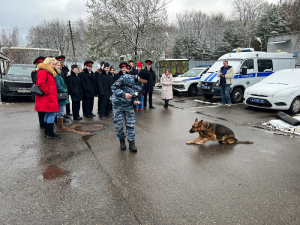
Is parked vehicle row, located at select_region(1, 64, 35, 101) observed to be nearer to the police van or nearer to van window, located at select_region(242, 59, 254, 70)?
the police van

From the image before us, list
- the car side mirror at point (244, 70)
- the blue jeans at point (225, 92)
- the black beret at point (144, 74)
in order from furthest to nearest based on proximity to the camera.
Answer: the car side mirror at point (244, 70) → the blue jeans at point (225, 92) → the black beret at point (144, 74)

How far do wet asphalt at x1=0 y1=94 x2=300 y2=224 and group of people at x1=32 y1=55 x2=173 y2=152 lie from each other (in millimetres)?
518

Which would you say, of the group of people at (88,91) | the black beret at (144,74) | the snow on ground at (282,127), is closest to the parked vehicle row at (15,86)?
the group of people at (88,91)

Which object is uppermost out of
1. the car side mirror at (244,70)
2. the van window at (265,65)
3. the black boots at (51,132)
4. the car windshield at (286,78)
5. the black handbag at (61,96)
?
the van window at (265,65)

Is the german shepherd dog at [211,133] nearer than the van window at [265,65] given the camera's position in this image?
Yes

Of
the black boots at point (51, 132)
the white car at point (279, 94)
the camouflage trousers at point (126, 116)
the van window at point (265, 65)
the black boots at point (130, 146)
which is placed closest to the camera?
the camouflage trousers at point (126, 116)

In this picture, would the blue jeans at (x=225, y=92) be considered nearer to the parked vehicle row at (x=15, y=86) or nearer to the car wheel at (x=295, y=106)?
the car wheel at (x=295, y=106)

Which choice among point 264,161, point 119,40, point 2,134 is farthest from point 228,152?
point 119,40

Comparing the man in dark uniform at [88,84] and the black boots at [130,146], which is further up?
the man in dark uniform at [88,84]

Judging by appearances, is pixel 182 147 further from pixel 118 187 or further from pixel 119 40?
pixel 119 40

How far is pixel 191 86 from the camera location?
1378cm

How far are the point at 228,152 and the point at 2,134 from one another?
536 centimetres

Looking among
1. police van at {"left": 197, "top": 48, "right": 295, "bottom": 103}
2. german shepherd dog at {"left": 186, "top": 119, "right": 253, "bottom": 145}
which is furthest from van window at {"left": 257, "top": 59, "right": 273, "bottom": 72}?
german shepherd dog at {"left": 186, "top": 119, "right": 253, "bottom": 145}

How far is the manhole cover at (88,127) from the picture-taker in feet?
20.0
